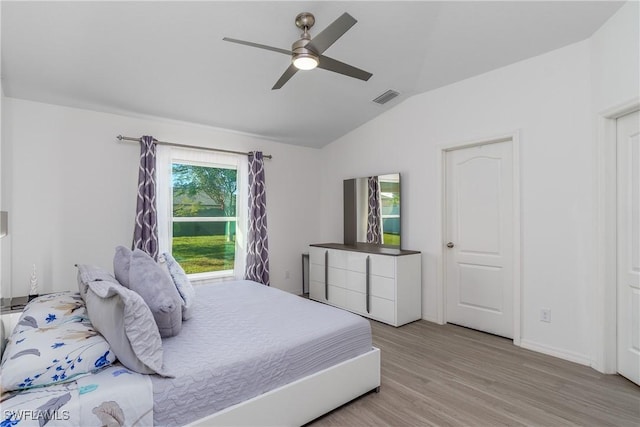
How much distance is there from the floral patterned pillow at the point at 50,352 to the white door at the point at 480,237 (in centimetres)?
335

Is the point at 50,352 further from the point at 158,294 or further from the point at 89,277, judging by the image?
the point at 89,277

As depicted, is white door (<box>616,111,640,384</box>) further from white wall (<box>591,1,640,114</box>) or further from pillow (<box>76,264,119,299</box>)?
pillow (<box>76,264,119,299</box>)

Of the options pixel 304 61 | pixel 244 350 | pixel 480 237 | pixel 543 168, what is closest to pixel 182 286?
pixel 244 350

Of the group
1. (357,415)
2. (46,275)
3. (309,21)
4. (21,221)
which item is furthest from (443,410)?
(21,221)

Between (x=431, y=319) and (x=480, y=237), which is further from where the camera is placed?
(x=431, y=319)

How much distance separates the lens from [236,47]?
2.74m

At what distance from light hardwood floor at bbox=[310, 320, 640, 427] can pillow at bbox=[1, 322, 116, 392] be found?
1.26 meters

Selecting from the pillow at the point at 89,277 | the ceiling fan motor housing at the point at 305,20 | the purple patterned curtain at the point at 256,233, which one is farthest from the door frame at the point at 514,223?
the pillow at the point at 89,277

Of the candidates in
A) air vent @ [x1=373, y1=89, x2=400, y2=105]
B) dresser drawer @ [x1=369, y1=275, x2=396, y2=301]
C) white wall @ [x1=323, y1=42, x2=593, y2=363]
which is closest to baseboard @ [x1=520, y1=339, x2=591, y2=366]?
white wall @ [x1=323, y1=42, x2=593, y2=363]

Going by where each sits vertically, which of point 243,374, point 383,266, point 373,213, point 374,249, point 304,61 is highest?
point 304,61

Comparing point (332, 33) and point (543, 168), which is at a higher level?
point (332, 33)

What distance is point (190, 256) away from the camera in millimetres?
4141

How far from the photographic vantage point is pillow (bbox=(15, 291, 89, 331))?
5.46 feet

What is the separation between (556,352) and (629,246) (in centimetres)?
108
